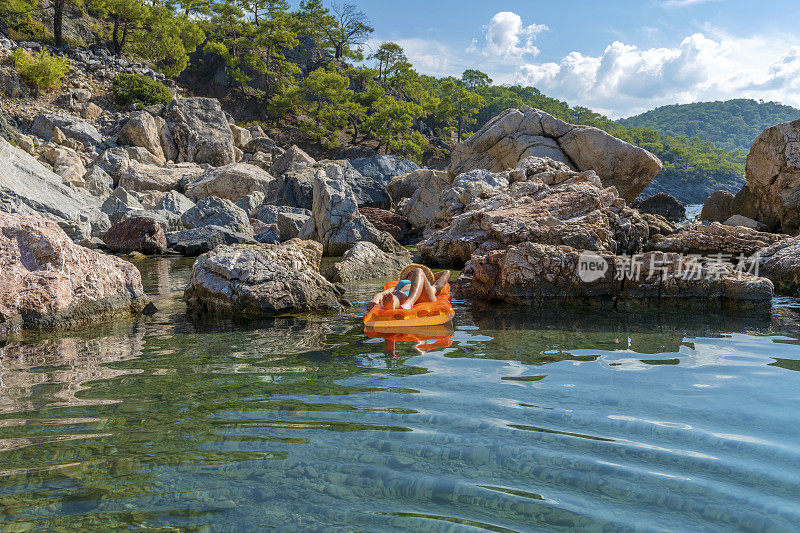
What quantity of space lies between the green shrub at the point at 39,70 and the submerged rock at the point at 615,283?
35457 mm

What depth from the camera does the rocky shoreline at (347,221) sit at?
7.89m

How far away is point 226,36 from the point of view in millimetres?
57500

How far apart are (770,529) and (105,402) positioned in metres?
4.23

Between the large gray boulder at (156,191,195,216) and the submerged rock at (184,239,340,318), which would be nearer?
the submerged rock at (184,239,340,318)

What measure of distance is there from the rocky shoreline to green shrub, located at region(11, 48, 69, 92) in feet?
4.55

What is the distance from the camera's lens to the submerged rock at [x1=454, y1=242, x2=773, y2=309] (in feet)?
26.8

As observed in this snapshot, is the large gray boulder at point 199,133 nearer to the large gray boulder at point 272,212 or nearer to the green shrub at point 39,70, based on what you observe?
the green shrub at point 39,70

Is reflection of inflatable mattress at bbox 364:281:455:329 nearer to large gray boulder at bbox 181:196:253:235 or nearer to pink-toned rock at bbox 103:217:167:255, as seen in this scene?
pink-toned rock at bbox 103:217:167:255

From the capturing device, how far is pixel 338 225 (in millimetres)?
17109

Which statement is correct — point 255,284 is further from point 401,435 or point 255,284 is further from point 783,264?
point 783,264

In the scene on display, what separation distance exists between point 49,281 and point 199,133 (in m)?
28.5

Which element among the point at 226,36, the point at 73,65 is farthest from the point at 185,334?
the point at 226,36

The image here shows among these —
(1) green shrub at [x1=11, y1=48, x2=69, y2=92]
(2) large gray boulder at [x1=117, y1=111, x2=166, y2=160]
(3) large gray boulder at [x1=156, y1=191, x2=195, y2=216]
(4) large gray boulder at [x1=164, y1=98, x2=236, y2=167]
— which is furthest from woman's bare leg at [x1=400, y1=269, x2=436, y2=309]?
(1) green shrub at [x1=11, y1=48, x2=69, y2=92]

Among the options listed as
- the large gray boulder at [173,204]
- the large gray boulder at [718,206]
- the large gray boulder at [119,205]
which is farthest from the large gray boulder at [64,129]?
the large gray boulder at [718,206]
